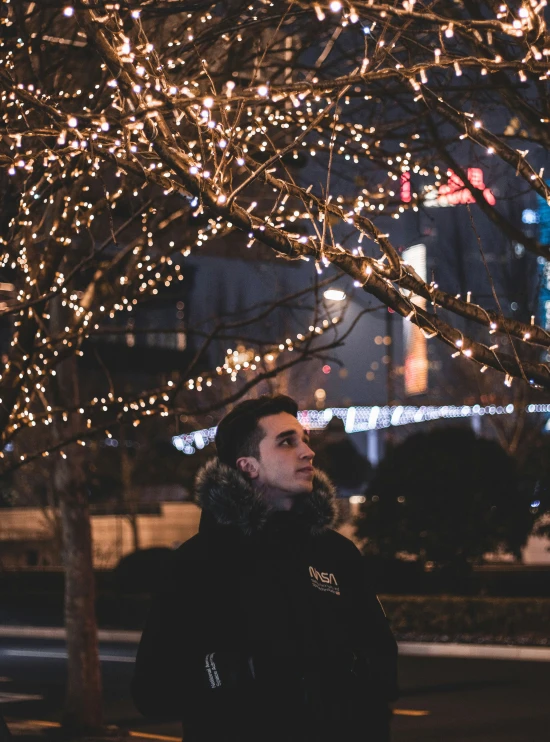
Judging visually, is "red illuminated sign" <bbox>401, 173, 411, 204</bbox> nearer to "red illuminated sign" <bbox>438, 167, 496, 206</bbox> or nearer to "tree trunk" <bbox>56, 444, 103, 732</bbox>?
"red illuminated sign" <bbox>438, 167, 496, 206</bbox>

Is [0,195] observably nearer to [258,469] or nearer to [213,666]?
[258,469]

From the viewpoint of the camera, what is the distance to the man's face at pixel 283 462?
11.5 feet

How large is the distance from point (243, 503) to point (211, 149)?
2.34 meters

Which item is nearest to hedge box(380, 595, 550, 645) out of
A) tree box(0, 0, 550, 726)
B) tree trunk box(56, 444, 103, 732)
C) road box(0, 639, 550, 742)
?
road box(0, 639, 550, 742)

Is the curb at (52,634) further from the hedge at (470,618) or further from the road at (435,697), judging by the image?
the hedge at (470,618)

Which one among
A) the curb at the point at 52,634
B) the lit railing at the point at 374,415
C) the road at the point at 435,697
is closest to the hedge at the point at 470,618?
the road at the point at 435,697

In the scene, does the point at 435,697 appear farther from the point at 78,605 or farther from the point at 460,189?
the point at 460,189

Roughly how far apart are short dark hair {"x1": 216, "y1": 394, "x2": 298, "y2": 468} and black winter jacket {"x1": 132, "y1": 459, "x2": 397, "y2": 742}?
15 cm

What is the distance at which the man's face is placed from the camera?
3.51 meters

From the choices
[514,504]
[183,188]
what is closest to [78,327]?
[183,188]

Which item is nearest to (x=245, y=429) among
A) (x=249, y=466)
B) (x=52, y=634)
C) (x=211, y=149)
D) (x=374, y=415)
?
(x=249, y=466)

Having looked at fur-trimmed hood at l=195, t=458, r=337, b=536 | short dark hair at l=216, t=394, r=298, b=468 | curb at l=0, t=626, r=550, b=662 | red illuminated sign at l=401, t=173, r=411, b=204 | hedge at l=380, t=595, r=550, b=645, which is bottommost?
curb at l=0, t=626, r=550, b=662

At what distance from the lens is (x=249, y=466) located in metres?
3.57

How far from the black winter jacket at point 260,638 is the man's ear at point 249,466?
0.31 feet
